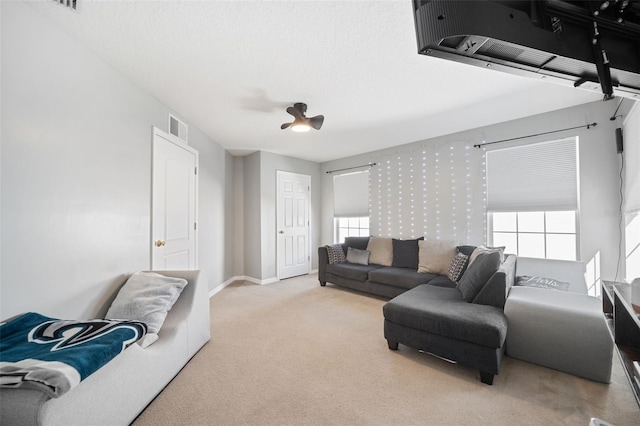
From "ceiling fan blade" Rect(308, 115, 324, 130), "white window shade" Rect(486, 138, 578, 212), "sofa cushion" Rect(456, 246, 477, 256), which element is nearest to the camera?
"ceiling fan blade" Rect(308, 115, 324, 130)

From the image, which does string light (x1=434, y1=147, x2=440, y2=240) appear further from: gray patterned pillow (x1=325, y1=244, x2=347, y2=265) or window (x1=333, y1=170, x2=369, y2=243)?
gray patterned pillow (x1=325, y1=244, x2=347, y2=265)

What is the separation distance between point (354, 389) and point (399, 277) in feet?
6.39

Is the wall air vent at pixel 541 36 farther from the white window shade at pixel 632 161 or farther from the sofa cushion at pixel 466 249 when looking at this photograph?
the sofa cushion at pixel 466 249

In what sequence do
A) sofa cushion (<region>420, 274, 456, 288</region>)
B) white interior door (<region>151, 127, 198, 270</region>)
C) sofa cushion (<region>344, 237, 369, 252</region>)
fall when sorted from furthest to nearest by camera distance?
1. sofa cushion (<region>344, 237, 369, 252</region>)
2. sofa cushion (<region>420, 274, 456, 288</region>)
3. white interior door (<region>151, 127, 198, 270</region>)

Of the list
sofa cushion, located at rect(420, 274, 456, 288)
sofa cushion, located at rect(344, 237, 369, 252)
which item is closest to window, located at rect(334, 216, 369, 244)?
sofa cushion, located at rect(344, 237, 369, 252)

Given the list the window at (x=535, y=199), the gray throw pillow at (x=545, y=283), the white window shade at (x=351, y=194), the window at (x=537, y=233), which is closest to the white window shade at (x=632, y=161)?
the window at (x=535, y=199)

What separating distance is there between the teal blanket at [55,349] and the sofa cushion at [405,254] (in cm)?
347

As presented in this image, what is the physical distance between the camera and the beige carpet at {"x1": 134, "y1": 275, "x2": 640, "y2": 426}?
4.92ft

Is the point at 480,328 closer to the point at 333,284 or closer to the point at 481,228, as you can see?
the point at 481,228

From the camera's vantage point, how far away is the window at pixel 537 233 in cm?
296

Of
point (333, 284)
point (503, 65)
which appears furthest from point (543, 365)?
point (333, 284)

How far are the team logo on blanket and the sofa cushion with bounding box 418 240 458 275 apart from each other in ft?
11.1

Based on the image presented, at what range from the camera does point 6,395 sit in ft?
3.14

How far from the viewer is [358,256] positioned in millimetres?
4340
